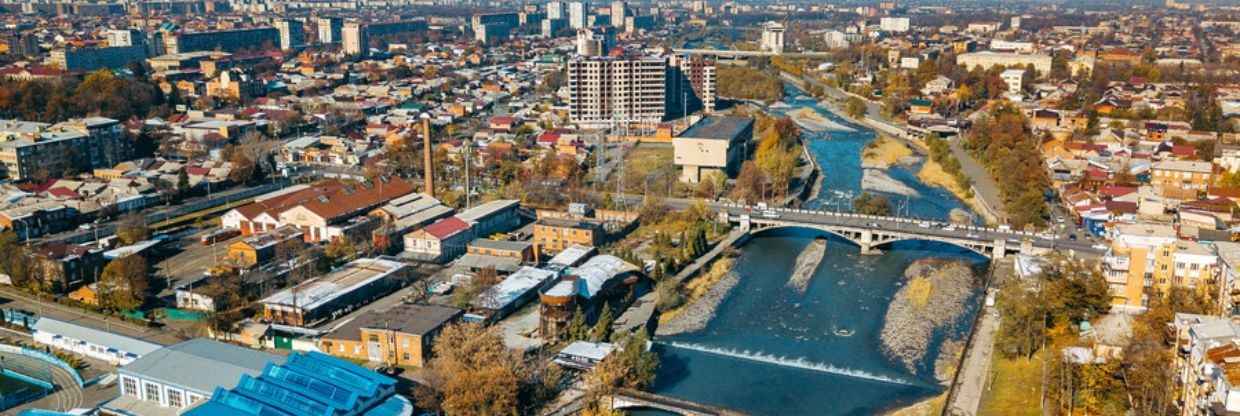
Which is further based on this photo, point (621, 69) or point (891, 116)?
point (891, 116)

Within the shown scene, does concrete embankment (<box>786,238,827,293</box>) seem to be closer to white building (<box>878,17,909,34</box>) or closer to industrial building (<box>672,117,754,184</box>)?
industrial building (<box>672,117,754,184</box>)

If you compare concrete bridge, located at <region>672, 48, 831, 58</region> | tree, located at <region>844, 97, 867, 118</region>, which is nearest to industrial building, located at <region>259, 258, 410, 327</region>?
tree, located at <region>844, 97, 867, 118</region>

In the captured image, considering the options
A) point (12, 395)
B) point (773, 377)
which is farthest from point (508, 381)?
point (12, 395)

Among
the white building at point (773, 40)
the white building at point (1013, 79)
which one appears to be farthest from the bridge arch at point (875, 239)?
the white building at point (773, 40)

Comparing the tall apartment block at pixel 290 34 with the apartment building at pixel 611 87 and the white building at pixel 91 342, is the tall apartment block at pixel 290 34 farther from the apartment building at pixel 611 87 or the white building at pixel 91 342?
the white building at pixel 91 342

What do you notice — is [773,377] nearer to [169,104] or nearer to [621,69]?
[621,69]

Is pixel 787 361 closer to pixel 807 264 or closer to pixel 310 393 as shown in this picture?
pixel 807 264

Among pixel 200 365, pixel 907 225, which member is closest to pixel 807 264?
pixel 907 225
